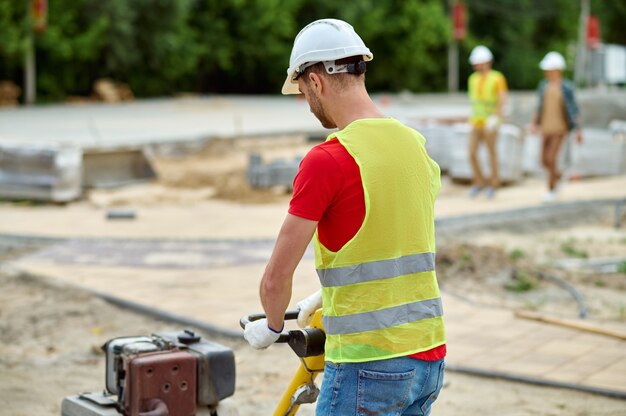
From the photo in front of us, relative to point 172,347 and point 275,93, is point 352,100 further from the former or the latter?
point 275,93

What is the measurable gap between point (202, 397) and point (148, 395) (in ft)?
0.93

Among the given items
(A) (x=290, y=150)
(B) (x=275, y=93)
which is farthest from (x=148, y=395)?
(B) (x=275, y=93)

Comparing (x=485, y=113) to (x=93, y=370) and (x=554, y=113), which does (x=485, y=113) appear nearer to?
(x=554, y=113)

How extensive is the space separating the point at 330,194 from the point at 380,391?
0.57 metres

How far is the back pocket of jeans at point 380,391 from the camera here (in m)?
2.80

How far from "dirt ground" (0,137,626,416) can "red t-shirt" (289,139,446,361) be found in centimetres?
200

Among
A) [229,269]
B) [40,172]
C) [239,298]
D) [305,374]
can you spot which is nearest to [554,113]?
[229,269]

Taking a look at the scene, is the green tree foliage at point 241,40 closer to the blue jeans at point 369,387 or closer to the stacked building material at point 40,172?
the stacked building material at point 40,172

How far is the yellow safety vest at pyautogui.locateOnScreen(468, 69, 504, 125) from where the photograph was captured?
13281 millimetres

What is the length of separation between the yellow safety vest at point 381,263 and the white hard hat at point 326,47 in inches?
7.6

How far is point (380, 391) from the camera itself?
280cm

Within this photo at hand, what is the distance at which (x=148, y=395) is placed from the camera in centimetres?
363

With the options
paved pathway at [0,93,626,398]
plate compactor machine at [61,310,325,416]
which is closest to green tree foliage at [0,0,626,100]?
paved pathway at [0,93,626,398]

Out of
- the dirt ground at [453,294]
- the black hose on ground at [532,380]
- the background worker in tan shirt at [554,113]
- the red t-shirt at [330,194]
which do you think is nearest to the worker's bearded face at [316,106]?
the red t-shirt at [330,194]
